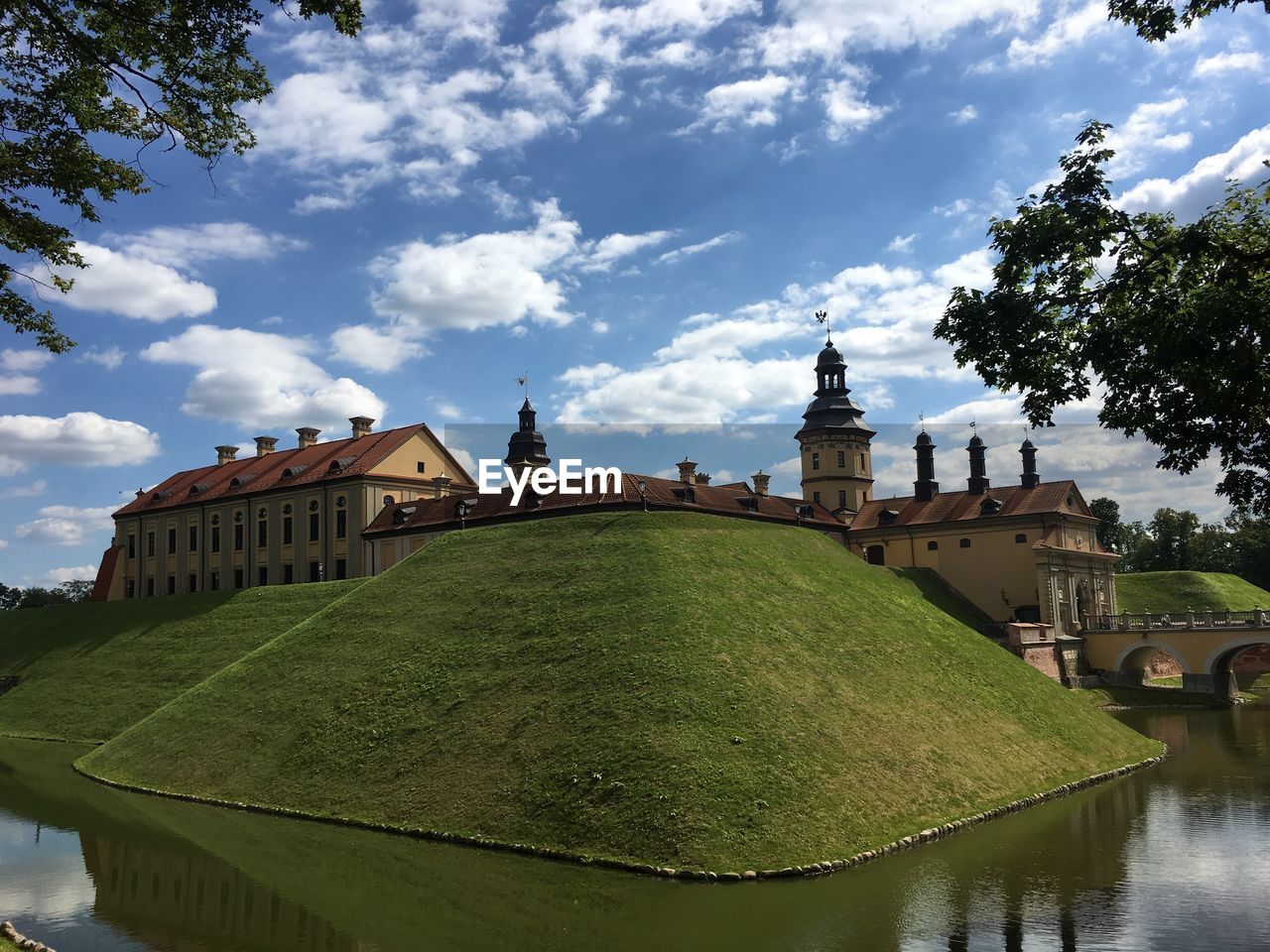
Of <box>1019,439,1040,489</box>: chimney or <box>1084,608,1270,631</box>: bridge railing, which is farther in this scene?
<box>1019,439,1040,489</box>: chimney

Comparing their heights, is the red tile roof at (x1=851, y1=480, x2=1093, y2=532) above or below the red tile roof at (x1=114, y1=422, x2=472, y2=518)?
below

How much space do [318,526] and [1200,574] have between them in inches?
3317

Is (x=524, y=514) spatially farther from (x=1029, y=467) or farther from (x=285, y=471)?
(x=1029, y=467)

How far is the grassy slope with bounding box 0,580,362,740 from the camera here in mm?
56406

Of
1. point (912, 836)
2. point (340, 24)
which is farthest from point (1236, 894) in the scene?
point (340, 24)

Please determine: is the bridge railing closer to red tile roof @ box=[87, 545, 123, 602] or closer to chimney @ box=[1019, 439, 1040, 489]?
chimney @ box=[1019, 439, 1040, 489]

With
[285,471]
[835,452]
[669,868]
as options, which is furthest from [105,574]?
[669,868]

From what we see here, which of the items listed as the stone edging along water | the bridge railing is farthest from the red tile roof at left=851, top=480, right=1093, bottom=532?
the stone edging along water

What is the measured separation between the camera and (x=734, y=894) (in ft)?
75.5

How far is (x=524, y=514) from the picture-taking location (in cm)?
6619

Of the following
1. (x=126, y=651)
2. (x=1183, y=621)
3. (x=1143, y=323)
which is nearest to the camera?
(x=1143, y=323)

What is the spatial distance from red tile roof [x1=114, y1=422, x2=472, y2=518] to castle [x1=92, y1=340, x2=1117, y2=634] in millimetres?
181

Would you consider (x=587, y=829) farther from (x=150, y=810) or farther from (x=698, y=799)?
(x=150, y=810)

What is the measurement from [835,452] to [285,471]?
49776 mm
